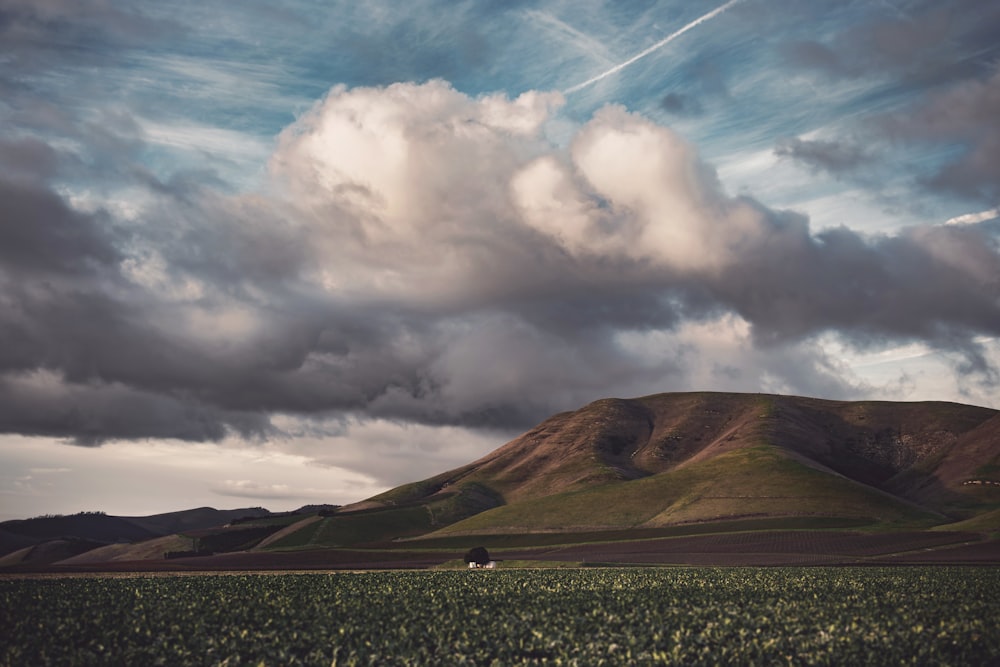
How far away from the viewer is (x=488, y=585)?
51094mm

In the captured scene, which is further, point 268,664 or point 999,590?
point 999,590

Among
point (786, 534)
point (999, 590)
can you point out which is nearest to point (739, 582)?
point (999, 590)

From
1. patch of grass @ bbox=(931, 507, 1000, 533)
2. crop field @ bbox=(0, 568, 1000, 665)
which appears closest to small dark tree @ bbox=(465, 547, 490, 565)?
crop field @ bbox=(0, 568, 1000, 665)

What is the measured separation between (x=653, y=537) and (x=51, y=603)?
135258mm

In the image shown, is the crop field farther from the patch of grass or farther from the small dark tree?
the patch of grass

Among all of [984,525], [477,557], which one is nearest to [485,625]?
[477,557]

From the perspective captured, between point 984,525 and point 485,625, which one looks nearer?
point 485,625

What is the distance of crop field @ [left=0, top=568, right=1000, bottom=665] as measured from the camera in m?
30.8

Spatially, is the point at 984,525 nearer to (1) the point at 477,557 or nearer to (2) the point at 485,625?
(1) the point at 477,557

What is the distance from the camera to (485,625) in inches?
1403

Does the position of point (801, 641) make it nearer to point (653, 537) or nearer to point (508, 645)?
point (508, 645)

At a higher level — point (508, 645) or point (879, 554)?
point (508, 645)

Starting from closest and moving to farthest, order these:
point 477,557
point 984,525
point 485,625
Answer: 1. point 485,625
2. point 477,557
3. point 984,525

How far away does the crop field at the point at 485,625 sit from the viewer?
Result: 30.8 m
